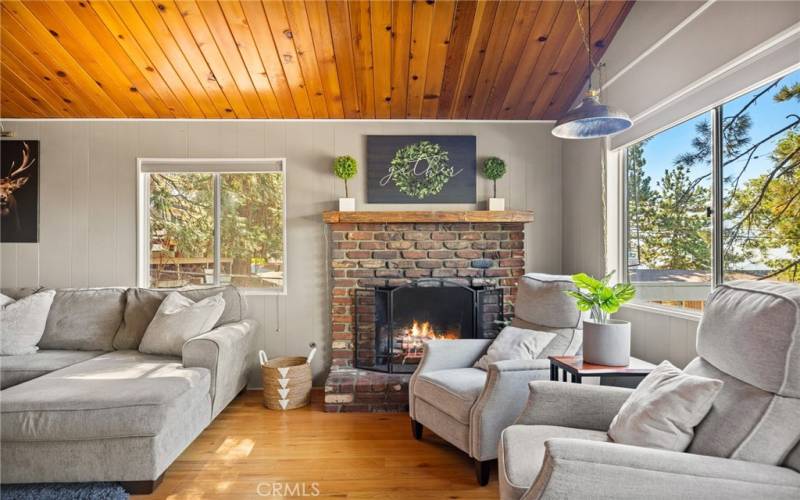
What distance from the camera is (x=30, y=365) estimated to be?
110 inches

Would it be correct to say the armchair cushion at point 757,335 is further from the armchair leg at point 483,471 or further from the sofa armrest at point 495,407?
the armchair leg at point 483,471

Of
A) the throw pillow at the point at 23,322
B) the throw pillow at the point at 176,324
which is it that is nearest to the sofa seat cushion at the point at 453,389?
the throw pillow at the point at 176,324

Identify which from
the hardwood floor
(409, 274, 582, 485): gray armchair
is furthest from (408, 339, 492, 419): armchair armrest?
the hardwood floor

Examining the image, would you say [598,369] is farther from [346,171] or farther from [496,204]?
[346,171]

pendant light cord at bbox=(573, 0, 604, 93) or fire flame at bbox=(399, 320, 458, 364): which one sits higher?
pendant light cord at bbox=(573, 0, 604, 93)

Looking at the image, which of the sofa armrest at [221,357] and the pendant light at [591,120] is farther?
the sofa armrest at [221,357]

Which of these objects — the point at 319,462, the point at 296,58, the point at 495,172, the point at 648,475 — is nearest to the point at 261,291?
the point at 319,462

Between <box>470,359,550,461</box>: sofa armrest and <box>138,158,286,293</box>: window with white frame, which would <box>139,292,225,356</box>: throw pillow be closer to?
<box>138,158,286,293</box>: window with white frame

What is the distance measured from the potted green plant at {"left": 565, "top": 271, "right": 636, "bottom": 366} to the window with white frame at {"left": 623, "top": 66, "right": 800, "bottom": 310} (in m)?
0.53

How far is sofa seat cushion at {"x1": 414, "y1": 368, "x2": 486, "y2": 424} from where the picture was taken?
235cm

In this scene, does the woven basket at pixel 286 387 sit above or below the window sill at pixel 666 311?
below

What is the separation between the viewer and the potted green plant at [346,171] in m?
3.66

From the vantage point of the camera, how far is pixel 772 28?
6.04 feet

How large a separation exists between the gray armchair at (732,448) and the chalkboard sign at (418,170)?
2.52m
